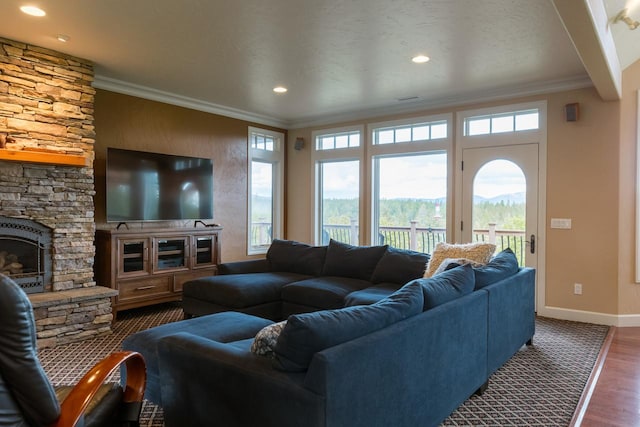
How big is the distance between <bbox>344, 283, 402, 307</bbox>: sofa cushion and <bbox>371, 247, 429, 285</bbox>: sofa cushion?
0.30 ft

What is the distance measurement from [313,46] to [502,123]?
2736 millimetres

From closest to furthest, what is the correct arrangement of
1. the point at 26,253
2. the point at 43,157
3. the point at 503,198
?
1. the point at 43,157
2. the point at 26,253
3. the point at 503,198

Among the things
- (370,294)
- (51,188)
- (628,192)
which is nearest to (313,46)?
(370,294)

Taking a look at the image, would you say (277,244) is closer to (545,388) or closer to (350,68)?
(350,68)

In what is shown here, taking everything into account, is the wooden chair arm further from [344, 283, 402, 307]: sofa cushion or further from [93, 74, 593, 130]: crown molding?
[93, 74, 593, 130]: crown molding

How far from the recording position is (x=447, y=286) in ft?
8.23

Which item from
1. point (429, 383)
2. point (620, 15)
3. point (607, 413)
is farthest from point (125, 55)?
point (607, 413)

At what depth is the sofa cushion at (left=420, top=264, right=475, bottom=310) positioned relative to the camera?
7.59 ft

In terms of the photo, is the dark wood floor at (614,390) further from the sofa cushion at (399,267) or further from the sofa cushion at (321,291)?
the sofa cushion at (321,291)

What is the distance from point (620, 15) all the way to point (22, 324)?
13.5 feet

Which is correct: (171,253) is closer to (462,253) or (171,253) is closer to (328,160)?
(328,160)

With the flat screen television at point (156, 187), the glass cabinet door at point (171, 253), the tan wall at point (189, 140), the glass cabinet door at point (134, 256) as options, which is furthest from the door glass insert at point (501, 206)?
the glass cabinet door at point (134, 256)

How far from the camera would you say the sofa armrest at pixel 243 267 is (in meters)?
4.82

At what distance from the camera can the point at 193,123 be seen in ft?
19.1
